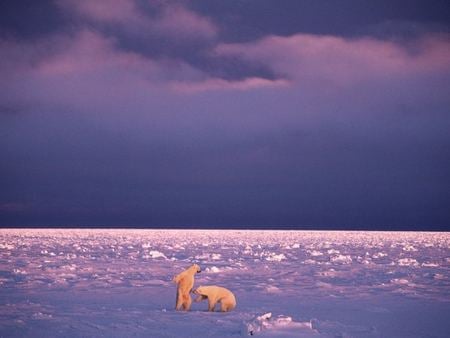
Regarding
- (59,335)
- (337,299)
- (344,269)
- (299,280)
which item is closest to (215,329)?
(59,335)

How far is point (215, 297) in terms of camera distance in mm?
10602

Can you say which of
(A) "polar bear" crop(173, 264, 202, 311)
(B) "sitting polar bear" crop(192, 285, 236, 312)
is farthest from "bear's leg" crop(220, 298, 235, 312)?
(A) "polar bear" crop(173, 264, 202, 311)

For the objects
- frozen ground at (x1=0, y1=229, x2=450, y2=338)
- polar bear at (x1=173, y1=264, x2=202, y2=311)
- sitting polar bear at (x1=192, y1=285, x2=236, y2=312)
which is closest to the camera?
frozen ground at (x1=0, y1=229, x2=450, y2=338)

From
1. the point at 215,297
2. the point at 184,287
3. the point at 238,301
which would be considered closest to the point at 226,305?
the point at 215,297

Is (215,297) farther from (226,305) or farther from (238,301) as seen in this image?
(238,301)

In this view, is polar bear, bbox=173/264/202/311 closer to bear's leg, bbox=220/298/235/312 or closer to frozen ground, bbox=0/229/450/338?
frozen ground, bbox=0/229/450/338

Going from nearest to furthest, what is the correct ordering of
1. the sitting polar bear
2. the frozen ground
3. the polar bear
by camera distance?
the frozen ground < the sitting polar bear < the polar bear

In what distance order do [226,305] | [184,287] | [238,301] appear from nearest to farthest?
[226,305] < [184,287] < [238,301]

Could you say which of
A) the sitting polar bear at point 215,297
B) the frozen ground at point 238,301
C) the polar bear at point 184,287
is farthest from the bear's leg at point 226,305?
the polar bear at point 184,287

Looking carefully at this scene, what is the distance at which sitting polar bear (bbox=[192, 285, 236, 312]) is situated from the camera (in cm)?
1050

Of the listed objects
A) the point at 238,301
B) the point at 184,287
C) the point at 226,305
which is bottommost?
the point at 238,301

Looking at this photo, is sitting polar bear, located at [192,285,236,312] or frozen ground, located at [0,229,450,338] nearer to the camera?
frozen ground, located at [0,229,450,338]

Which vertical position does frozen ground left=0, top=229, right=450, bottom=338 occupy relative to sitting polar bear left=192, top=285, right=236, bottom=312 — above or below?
below

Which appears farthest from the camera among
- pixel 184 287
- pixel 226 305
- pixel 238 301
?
pixel 238 301
